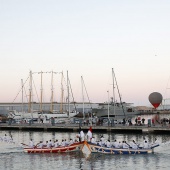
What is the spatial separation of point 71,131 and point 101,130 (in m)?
7.33

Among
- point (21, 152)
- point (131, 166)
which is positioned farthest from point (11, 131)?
point (131, 166)

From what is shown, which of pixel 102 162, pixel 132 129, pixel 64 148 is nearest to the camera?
pixel 102 162

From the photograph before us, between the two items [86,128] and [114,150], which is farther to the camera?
[86,128]

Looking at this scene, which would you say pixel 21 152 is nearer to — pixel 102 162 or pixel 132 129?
pixel 102 162

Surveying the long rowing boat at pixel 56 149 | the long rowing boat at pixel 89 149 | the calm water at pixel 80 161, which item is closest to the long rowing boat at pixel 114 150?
the long rowing boat at pixel 89 149

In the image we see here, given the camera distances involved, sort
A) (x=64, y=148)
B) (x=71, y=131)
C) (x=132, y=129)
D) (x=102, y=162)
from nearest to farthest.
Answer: (x=102, y=162) → (x=64, y=148) → (x=132, y=129) → (x=71, y=131)

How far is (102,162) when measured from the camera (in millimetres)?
43406

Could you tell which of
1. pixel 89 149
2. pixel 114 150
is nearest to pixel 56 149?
pixel 89 149

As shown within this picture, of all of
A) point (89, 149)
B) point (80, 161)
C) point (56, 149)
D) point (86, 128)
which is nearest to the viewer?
point (80, 161)

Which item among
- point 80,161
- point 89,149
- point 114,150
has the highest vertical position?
point 89,149

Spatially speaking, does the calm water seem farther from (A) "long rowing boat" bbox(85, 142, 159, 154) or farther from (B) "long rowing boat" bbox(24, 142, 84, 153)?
(A) "long rowing boat" bbox(85, 142, 159, 154)

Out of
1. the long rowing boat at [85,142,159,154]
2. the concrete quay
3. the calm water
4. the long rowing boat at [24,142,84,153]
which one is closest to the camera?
the calm water

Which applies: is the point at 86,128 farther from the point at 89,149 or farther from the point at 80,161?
the point at 80,161

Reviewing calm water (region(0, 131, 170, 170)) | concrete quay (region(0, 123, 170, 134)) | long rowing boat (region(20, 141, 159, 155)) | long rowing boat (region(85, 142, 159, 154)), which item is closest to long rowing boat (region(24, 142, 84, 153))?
long rowing boat (region(20, 141, 159, 155))
